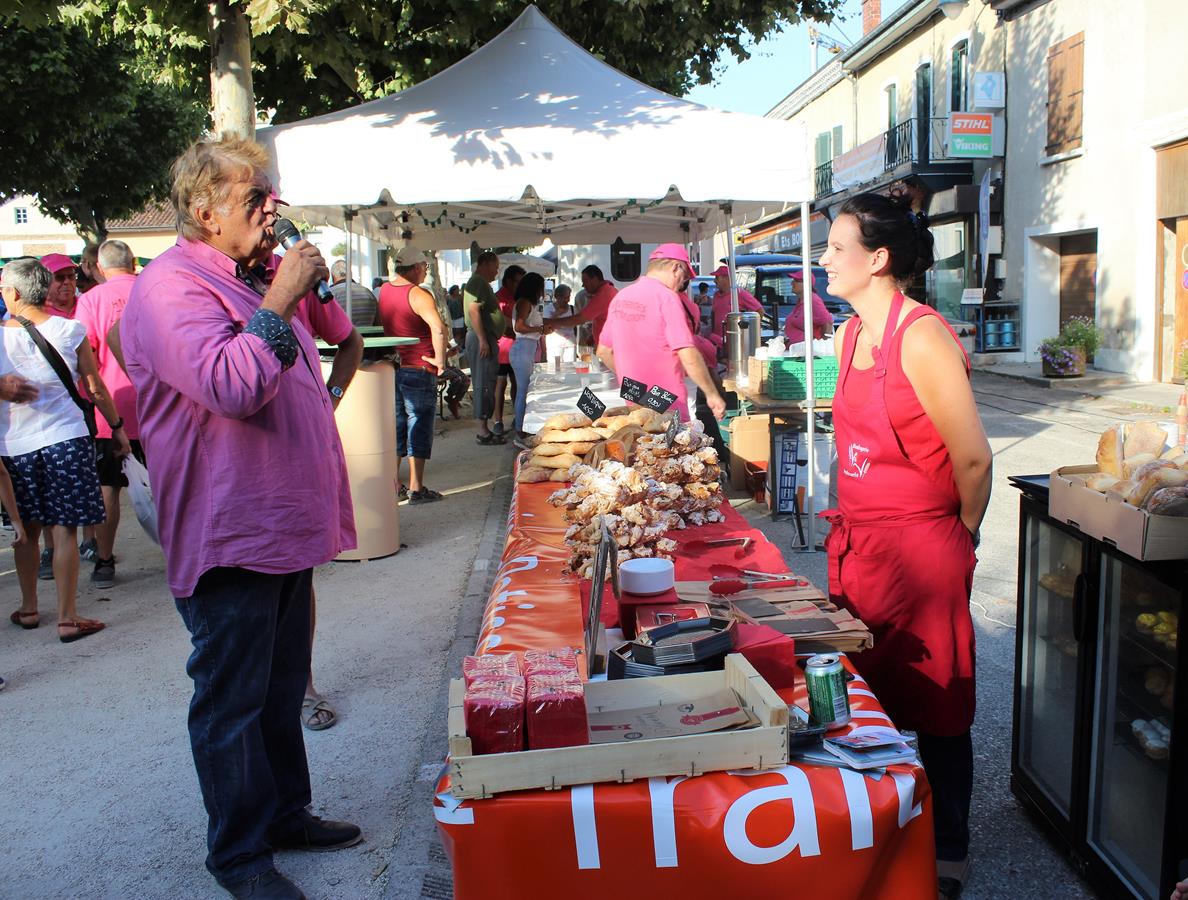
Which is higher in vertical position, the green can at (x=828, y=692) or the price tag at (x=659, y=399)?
the price tag at (x=659, y=399)

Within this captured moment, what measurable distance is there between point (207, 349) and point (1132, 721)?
8.32ft

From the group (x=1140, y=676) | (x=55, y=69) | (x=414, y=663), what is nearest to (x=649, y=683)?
(x=1140, y=676)

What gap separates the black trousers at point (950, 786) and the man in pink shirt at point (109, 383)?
500 centimetres

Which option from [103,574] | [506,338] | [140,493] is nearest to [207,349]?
[140,493]

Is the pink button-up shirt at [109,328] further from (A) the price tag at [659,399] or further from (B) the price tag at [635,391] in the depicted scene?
(A) the price tag at [659,399]

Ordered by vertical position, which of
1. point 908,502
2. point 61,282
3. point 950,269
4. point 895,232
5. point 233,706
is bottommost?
point 233,706

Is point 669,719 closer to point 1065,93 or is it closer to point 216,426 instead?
point 216,426

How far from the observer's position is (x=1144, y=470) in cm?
245

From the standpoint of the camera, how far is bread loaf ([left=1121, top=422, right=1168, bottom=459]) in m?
2.69

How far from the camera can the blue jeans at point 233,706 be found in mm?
2518

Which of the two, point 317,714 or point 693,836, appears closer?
point 693,836

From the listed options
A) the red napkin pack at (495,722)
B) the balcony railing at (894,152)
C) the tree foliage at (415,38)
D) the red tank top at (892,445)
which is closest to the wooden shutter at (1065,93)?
the balcony railing at (894,152)

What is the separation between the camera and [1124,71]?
1688cm

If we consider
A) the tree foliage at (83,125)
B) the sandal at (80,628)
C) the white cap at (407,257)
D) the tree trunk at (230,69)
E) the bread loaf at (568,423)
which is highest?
the tree foliage at (83,125)
